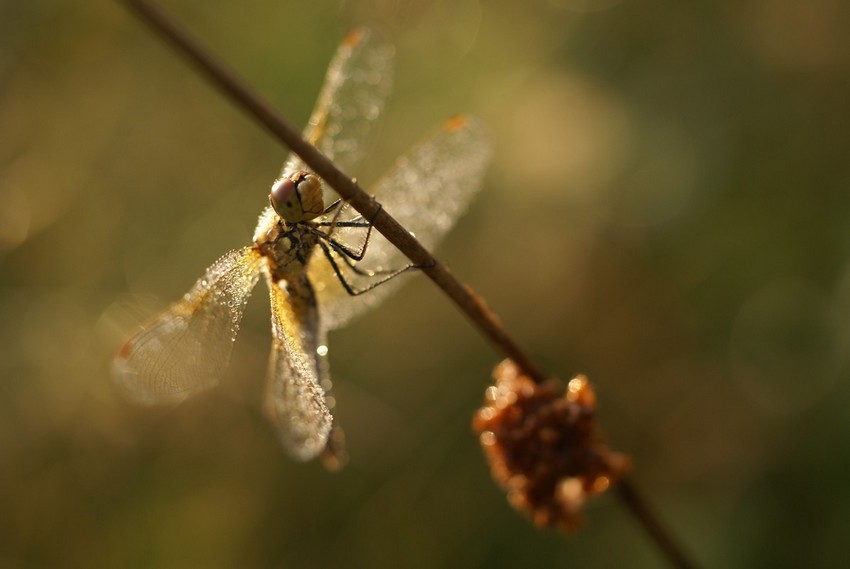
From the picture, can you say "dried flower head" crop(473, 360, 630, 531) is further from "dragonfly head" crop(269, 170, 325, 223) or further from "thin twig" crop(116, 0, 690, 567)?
"dragonfly head" crop(269, 170, 325, 223)

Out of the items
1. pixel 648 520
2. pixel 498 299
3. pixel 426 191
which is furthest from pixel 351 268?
pixel 498 299

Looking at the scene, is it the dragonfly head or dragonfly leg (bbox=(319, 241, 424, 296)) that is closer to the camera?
the dragonfly head

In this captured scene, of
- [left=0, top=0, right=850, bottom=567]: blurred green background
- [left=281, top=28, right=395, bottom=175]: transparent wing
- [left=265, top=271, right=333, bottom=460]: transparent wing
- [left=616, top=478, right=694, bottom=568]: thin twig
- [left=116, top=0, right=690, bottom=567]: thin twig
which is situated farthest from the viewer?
[left=0, top=0, right=850, bottom=567]: blurred green background

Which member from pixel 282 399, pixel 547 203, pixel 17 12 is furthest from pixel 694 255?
pixel 17 12

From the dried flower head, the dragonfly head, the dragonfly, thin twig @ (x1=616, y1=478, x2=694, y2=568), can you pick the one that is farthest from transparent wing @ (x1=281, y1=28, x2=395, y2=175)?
thin twig @ (x1=616, y1=478, x2=694, y2=568)

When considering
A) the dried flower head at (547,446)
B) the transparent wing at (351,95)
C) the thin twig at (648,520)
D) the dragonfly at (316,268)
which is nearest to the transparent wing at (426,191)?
the dragonfly at (316,268)

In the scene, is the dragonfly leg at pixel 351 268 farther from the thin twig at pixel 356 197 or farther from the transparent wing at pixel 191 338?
the thin twig at pixel 356 197

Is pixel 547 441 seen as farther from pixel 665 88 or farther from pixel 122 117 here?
pixel 122 117

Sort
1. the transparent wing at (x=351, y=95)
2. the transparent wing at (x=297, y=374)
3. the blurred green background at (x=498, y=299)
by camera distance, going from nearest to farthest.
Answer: the transparent wing at (x=297, y=374) < the transparent wing at (x=351, y=95) < the blurred green background at (x=498, y=299)
